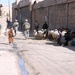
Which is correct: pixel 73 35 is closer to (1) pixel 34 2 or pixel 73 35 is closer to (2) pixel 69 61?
(2) pixel 69 61

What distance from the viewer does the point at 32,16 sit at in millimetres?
40656

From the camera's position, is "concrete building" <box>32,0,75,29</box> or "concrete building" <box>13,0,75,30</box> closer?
"concrete building" <box>32,0,75,29</box>

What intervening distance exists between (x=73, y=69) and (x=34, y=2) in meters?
30.4

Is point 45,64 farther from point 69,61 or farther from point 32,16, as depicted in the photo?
point 32,16

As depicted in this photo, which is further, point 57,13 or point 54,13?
point 54,13

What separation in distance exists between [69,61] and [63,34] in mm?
8244

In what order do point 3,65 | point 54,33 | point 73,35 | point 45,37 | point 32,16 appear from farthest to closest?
point 32,16
point 45,37
point 54,33
point 73,35
point 3,65

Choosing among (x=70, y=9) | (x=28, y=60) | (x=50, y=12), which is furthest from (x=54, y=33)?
(x=28, y=60)

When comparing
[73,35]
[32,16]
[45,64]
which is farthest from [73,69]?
[32,16]

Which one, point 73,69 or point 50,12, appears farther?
point 50,12

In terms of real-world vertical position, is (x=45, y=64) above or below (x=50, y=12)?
below

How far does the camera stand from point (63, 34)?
68.9 ft

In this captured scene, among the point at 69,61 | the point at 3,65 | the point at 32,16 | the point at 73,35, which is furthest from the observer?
the point at 32,16

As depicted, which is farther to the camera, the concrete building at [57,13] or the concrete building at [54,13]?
the concrete building at [54,13]
